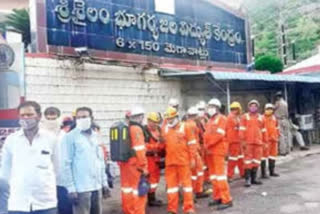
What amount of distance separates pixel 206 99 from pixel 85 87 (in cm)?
483

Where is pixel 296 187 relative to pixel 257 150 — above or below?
below

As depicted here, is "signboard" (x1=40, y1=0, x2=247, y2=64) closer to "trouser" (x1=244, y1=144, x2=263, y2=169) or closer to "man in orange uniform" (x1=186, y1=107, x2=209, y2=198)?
"man in orange uniform" (x1=186, y1=107, x2=209, y2=198)

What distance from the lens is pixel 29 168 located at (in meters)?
4.57

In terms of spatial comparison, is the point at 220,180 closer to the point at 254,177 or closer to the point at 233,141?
the point at 254,177

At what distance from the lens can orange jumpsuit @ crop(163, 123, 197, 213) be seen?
7945 millimetres

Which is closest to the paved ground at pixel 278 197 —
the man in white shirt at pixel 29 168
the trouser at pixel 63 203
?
the trouser at pixel 63 203

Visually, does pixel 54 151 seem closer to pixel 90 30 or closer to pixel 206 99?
pixel 90 30

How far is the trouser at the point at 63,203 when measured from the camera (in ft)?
22.3

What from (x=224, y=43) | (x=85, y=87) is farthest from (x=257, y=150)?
(x=224, y=43)

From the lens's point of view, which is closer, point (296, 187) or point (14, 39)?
point (14, 39)

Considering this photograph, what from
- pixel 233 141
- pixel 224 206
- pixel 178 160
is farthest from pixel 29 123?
pixel 233 141

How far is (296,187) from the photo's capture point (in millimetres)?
10406

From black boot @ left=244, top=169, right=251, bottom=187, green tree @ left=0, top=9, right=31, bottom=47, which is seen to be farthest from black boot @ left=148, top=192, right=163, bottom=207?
green tree @ left=0, top=9, right=31, bottom=47

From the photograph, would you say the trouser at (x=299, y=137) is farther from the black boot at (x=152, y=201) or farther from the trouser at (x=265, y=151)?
the black boot at (x=152, y=201)
